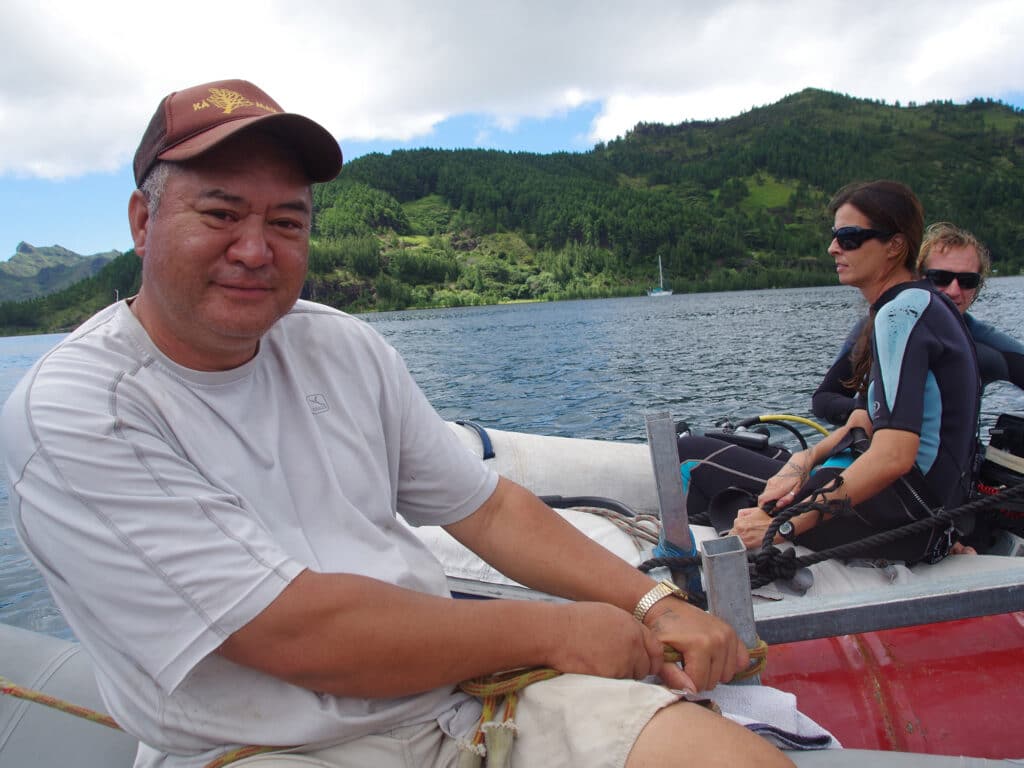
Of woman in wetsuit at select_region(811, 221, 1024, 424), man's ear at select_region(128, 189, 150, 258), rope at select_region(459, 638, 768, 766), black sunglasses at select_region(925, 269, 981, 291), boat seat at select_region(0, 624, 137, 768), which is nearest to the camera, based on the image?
rope at select_region(459, 638, 768, 766)

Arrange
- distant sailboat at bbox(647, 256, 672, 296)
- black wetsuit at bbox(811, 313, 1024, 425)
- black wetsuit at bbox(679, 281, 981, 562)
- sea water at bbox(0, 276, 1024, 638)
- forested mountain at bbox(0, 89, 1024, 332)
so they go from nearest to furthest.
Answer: black wetsuit at bbox(679, 281, 981, 562), black wetsuit at bbox(811, 313, 1024, 425), sea water at bbox(0, 276, 1024, 638), distant sailboat at bbox(647, 256, 672, 296), forested mountain at bbox(0, 89, 1024, 332)

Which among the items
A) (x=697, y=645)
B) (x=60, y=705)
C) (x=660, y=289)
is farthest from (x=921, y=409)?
(x=660, y=289)

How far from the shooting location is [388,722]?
4.75ft

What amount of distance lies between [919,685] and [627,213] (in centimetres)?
15323

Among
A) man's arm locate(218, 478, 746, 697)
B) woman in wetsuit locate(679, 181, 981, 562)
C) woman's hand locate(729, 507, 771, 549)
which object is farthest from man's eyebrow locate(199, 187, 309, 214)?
woman's hand locate(729, 507, 771, 549)

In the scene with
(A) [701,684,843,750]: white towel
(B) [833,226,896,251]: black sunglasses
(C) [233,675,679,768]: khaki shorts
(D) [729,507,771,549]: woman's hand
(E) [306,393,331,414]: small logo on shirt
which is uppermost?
(B) [833,226,896,251]: black sunglasses

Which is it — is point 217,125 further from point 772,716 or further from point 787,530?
point 787,530

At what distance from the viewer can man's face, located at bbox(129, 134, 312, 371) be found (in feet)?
4.93

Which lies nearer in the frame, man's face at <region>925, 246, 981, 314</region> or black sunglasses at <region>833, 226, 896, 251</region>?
black sunglasses at <region>833, 226, 896, 251</region>

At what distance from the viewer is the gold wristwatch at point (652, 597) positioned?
1791mm

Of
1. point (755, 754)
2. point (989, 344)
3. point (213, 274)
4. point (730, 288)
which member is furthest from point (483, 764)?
point (730, 288)

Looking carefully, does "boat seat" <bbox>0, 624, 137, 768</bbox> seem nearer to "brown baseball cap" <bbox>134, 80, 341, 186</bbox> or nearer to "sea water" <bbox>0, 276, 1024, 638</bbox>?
"brown baseball cap" <bbox>134, 80, 341, 186</bbox>

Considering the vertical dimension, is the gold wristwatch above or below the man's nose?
below

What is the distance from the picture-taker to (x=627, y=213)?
148875mm
